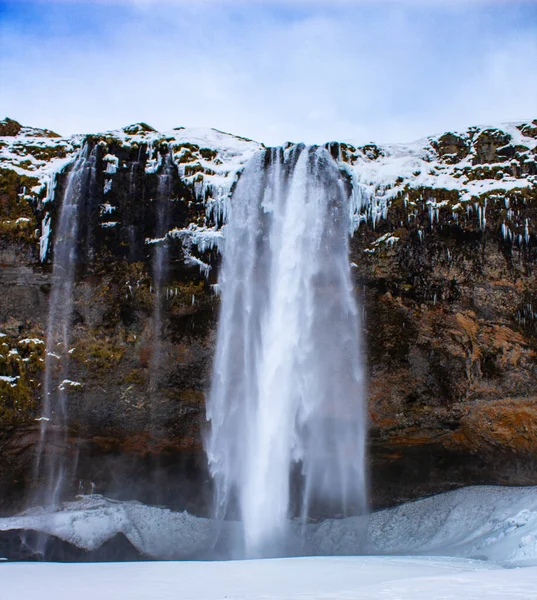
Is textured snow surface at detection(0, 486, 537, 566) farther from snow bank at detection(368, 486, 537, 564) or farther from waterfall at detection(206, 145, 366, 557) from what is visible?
waterfall at detection(206, 145, 366, 557)

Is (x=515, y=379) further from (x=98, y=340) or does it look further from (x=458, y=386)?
(x=98, y=340)

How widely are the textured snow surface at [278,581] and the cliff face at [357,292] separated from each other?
5.21 m

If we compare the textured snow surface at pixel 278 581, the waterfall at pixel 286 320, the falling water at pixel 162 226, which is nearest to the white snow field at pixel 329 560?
the textured snow surface at pixel 278 581

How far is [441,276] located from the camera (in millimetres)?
16000

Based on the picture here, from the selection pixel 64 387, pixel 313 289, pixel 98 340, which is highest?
pixel 313 289

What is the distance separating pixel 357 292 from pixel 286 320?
2.18m

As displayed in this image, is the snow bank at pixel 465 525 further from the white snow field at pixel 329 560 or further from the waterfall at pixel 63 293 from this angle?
the waterfall at pixel 63 293

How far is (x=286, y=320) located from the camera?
53.6ft

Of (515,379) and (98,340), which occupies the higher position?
(98,340)

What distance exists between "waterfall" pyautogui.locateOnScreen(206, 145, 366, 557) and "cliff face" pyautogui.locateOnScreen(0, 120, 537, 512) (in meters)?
0.47

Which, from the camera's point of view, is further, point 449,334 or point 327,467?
point 327,467

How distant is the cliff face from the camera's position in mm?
15867

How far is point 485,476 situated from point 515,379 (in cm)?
304

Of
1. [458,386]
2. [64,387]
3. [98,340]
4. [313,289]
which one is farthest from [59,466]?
[458,386]
